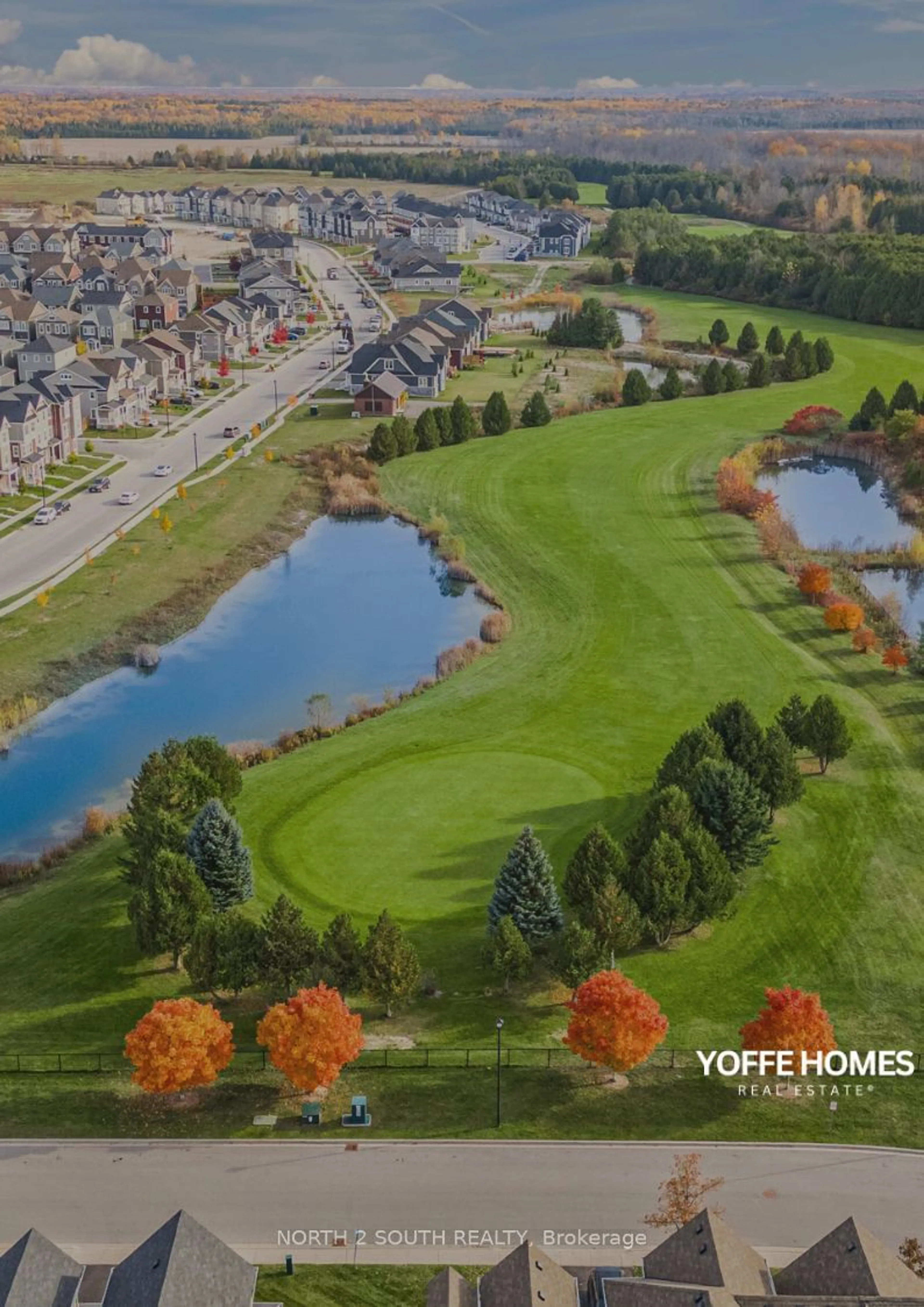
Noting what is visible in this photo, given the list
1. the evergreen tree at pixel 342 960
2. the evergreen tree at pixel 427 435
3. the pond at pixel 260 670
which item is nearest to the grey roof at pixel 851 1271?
the evergreen tree at pixel 342 960

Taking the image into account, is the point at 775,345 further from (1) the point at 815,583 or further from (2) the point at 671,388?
(1) the point at 815,583

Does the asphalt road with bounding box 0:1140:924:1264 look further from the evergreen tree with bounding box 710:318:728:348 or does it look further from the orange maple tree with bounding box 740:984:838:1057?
the evergreen tree with bounding box 710:318:728:348

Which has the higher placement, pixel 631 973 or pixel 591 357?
pixel 591 357

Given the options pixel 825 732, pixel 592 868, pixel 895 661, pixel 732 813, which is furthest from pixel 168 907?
pixel 895 661

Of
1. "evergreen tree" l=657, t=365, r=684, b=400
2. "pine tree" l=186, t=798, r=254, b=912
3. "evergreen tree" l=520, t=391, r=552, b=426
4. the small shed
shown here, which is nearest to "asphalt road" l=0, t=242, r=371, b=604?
the small shed

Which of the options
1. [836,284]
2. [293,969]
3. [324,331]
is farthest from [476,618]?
[836,284]

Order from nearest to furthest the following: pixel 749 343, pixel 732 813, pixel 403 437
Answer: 1. pixel 732 813
2. pixel 403 437
3. pixel 749 343

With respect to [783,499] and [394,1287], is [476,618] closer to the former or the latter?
[783,499]
